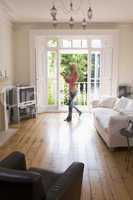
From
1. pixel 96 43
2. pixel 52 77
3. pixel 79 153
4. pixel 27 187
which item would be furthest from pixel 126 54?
pixel 27 187

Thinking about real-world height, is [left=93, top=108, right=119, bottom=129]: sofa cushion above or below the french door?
below

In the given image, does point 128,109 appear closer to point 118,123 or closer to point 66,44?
point 118,123

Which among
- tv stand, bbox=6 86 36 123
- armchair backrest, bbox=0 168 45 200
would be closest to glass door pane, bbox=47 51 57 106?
tv stand, bbox=6 86 36 123

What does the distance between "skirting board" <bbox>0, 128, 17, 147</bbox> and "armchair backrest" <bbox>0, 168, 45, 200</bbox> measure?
120 inches

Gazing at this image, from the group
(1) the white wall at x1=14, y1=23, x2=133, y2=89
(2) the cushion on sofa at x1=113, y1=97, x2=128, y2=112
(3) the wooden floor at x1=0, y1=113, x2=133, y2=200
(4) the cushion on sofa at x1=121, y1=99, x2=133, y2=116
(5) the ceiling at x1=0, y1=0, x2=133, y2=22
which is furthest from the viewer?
(1) the white wall at x1=14, y1=23, x2=133, y2=89

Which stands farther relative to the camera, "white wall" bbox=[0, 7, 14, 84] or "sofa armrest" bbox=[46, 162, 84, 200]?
"white wall" bbox=[0, 7, 14, 84]

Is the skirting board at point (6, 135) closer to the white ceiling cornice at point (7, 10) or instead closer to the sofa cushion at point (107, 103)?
the sofa cushion at point (107, 103)

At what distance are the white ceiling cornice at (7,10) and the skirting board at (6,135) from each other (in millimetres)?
2707

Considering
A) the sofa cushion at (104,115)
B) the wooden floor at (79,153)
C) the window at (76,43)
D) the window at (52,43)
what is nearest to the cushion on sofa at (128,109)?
the sofa cushion at (104,115)

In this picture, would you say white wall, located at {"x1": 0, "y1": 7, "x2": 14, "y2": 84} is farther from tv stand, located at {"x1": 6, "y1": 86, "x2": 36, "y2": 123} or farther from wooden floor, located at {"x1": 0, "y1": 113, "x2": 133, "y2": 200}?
wooden floor, located at {"x1": 0, "y1": 113, "x2": 133, "y2": 200}

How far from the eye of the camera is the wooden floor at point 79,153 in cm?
278

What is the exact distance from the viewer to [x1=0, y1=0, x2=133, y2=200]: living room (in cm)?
298

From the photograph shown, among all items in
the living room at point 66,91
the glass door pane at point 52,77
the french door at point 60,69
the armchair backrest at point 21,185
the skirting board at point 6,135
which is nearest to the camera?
the armchair backrest at point 21,185

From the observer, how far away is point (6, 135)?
4809mm
